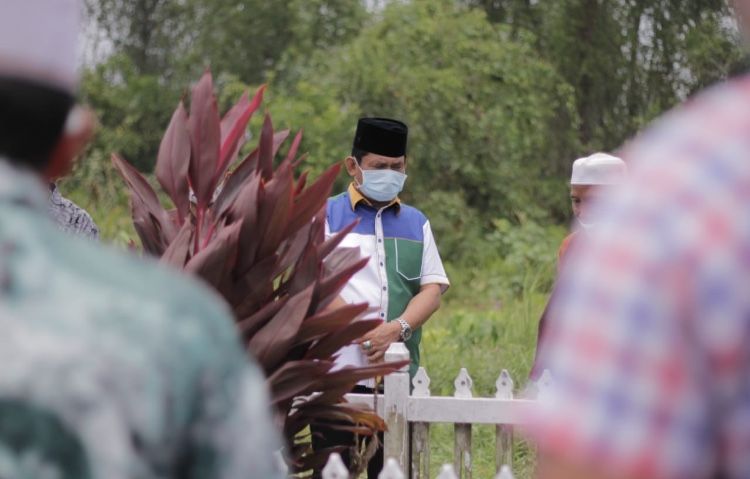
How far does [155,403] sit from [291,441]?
2411 mm

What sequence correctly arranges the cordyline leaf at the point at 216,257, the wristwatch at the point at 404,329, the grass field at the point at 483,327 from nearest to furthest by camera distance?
1. the cordyline leaf at the point at 216,257
2. the wristwatch at the point at 404,329
3. the grass field at the point at 483,327

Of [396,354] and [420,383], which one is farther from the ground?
[396,354]

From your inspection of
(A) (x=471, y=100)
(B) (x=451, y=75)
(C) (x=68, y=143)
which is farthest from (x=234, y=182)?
(A) (x=471, y=100)

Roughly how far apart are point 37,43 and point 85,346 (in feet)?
1.05

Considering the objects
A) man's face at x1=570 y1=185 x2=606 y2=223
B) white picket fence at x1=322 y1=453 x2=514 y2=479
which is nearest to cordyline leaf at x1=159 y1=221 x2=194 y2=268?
white picket fence at x1=322 y1=453 x2=514 y2=479

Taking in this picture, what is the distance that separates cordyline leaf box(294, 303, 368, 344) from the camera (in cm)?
335

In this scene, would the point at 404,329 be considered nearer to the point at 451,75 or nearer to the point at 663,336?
the point at 663,336

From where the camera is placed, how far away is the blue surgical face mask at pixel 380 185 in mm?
5016

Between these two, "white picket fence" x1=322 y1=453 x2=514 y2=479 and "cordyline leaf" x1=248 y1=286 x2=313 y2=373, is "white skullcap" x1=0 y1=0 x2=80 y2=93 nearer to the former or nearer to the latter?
"white picket fence" x1=322 y1=453 x2=514 y2=479

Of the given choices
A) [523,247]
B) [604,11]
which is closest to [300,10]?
[604,11]

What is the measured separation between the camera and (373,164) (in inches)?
200

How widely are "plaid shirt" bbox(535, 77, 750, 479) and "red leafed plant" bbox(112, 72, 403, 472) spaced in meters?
2.28

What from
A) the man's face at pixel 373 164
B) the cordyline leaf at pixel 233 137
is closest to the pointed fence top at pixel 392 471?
the cordyline leaf at pixel 233 137

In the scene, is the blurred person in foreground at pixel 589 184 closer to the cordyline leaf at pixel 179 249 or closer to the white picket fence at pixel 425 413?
the white picket fence at pixel 425 413
